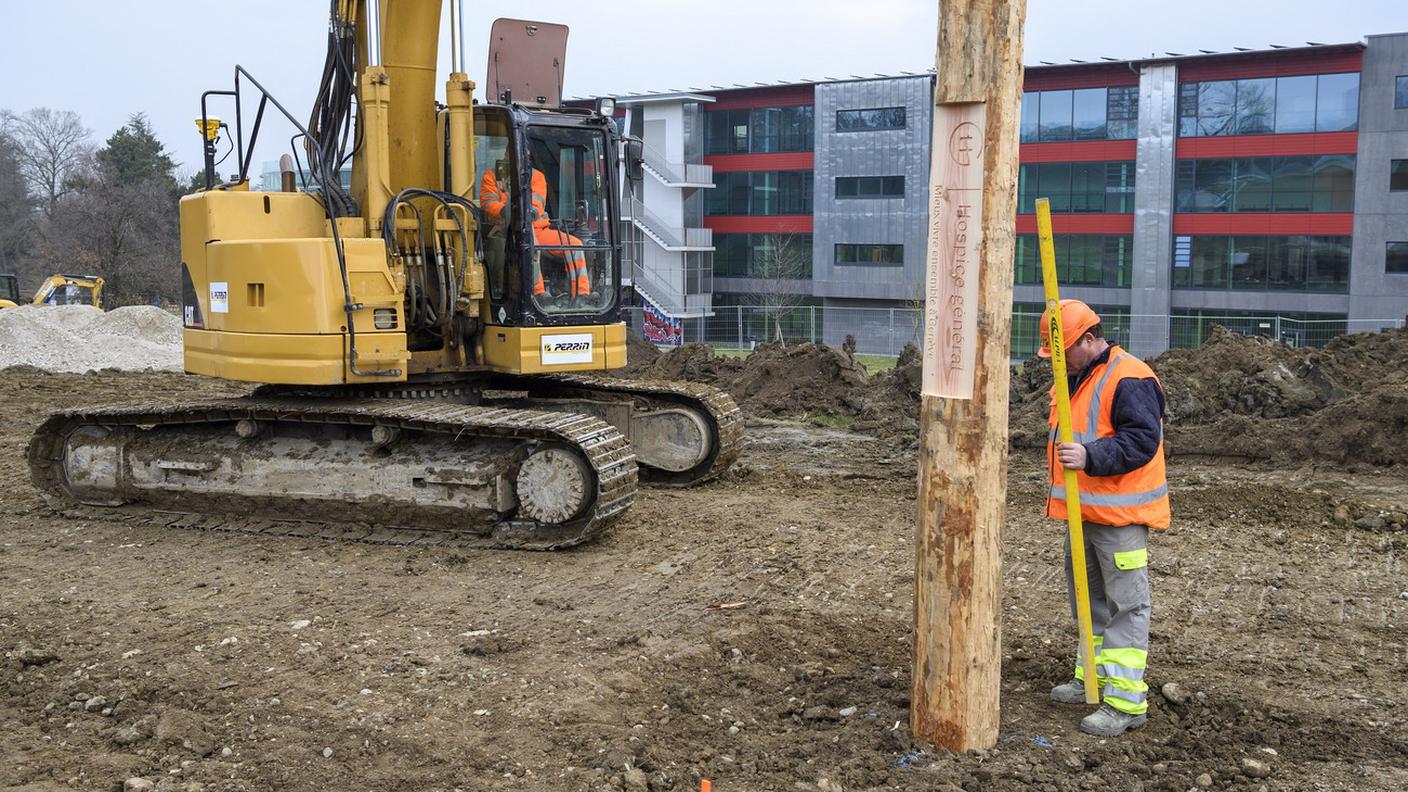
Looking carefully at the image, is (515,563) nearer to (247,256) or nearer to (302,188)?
(247,256)

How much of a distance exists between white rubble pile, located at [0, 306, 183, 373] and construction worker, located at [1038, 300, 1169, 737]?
65.0 feet

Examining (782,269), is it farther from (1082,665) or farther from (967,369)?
(967,369)

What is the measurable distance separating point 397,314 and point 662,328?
108 ft

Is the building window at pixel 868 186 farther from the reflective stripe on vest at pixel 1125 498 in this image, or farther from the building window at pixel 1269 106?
the reflective stripe on vest at pixel 1125 498

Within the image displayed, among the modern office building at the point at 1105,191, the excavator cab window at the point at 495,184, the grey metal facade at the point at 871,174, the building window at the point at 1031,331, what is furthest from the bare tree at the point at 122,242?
the excavator cab window at the point at 495,184

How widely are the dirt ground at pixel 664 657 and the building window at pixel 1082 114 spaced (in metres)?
30.3

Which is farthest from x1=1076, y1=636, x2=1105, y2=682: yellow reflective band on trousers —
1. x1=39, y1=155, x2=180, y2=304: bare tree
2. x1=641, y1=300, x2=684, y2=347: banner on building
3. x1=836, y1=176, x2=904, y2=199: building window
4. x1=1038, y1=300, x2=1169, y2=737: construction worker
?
x1=39, y1=155, x2=180, y2=304: bare tree

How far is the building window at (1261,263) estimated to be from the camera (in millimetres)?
35750

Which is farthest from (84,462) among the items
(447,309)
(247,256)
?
(447,309)

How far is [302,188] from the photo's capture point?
968 centimetres

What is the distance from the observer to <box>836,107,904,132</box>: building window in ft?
133

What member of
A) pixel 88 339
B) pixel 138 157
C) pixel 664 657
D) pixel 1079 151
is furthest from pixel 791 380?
pixel 138 157

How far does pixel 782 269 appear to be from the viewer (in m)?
42.6

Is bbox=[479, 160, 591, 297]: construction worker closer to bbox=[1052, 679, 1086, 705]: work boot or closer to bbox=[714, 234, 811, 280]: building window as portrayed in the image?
bbox=[1052, 679, 1086, 705]: work boot
